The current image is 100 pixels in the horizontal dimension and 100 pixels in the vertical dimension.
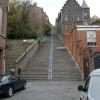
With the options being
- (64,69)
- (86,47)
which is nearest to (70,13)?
(86,47)

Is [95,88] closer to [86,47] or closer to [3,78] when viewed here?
[3,78]

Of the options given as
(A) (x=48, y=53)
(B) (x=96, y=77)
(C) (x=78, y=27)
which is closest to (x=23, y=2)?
(A) (x=48, y=53)

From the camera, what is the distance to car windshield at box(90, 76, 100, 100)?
6.57m

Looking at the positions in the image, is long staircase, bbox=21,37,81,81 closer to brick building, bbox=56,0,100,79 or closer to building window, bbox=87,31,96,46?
brick building, bbox=56,0,100,79

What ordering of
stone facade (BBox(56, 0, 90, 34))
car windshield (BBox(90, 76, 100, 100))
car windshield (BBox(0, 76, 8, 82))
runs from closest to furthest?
car windshield (BBox(90, 76, 100, 100)), car windshield (BBox(0, 76, 8, 82)), stone facade (BBox(56, 0, 90, 34))

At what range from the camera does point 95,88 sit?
6809 mm

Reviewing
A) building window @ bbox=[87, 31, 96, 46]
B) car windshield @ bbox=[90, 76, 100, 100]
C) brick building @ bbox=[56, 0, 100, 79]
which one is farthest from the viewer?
building window @ bbox=[87, 31, 96, 46]

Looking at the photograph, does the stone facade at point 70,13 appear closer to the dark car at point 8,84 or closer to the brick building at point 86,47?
the brick building at point 86,47

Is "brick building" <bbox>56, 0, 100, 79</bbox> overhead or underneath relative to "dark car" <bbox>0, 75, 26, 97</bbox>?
overhead

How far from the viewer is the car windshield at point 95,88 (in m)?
6.57

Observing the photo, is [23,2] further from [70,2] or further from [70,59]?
[70,2]

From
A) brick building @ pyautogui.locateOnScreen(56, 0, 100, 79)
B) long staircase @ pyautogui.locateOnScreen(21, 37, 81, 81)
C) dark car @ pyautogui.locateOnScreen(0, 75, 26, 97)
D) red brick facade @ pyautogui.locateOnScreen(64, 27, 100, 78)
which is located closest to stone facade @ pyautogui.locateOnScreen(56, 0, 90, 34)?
long staircase @ pyautogui.locateOnScreen(21, 37, 81, 81)

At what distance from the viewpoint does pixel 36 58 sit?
35000 millimetres

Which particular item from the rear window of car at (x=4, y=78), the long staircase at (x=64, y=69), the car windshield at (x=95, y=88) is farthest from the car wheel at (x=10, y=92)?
the long staircase at (x=64, y=69)
